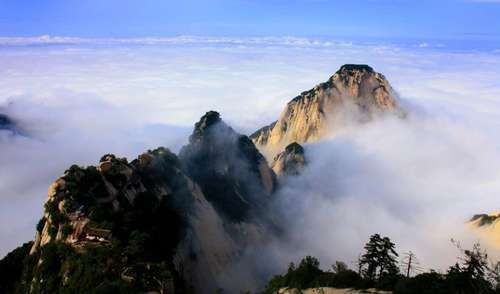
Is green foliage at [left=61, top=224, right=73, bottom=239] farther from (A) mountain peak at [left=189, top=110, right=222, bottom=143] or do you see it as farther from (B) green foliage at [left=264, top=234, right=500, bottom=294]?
(A) mountain peak at [left=189, top=110, right=222, bottom=143]

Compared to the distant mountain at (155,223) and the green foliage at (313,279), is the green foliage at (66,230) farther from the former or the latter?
the green foliage at (313,279)

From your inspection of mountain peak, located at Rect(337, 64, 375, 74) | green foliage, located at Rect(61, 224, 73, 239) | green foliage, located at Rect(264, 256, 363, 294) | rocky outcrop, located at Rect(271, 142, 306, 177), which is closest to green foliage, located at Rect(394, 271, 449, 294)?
green foliage, located at Rect(264, 256, 363, 294)

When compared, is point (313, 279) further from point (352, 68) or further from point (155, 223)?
point (352, 68)

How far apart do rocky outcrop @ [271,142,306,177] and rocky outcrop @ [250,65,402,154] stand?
28.3 meters

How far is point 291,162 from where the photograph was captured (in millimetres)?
129625

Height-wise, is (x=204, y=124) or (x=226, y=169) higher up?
(x=204, y=124)

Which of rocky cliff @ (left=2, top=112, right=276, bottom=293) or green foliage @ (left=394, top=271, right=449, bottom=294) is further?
rocky cliff @ (left=2, top=112, right=276, bottom=293)

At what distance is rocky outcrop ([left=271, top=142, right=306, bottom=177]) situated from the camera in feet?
417

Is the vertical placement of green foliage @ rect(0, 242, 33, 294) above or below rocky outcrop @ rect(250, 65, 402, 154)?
below

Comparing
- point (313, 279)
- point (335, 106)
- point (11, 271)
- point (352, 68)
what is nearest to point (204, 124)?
point (313, 279)

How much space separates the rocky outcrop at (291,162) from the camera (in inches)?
5002

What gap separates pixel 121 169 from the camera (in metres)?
61.6

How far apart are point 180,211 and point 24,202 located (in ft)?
449

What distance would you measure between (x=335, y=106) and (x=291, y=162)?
43.0 m
